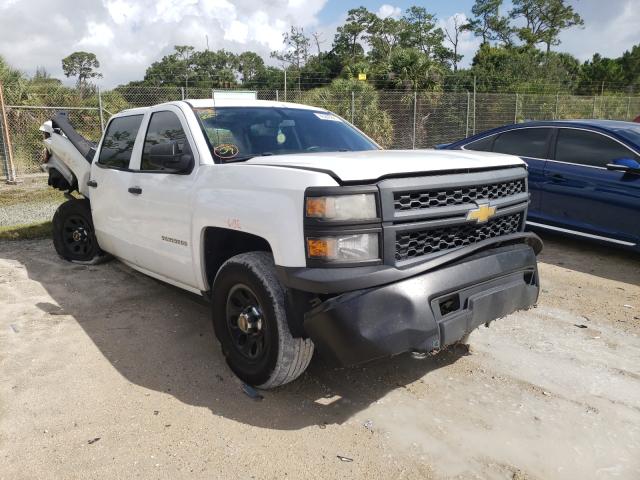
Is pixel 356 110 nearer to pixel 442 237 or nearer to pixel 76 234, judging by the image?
pixel 76 234

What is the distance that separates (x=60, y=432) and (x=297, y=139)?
8.14 feet

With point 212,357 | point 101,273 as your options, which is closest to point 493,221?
point 212,357

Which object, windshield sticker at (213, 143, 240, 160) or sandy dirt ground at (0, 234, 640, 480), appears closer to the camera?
sandy dirt ground at (0, 234, 640, 480)

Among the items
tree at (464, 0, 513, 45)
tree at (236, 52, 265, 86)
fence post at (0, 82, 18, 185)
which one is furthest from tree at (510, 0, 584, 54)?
fence post at (0, 82, 18, 185)

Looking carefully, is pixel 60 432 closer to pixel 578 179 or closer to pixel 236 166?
pixel 236 166

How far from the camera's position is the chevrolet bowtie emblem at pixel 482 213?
3.04 m

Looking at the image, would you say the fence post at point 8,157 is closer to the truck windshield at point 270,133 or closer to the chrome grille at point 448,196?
the truck windshield at point 270,133

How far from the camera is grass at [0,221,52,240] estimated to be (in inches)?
292

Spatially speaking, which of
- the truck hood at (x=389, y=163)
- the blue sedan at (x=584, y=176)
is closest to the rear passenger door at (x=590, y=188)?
the blue sedan at (x=584, y=176)

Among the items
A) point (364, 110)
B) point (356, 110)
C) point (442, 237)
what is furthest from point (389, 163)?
point (364, 110)

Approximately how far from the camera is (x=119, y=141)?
16.4 ft

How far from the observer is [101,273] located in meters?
5.81

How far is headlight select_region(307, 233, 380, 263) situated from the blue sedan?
431 cm

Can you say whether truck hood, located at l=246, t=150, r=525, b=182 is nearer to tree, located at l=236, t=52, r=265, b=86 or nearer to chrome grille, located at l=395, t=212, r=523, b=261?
chrome grille, located at l=395, t=212, r=523, b=261
